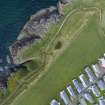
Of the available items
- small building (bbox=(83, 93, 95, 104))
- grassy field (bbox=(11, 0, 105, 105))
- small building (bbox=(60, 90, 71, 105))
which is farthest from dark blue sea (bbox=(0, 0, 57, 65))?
small building (bbox=(83, 93, 95, 104))

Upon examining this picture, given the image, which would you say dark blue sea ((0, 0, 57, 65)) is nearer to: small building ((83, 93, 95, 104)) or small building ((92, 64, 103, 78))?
small building ((92, 64, 103, 78))

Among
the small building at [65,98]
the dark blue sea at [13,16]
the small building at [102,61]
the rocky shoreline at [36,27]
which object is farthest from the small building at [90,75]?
the dark blue sea at [13,16]

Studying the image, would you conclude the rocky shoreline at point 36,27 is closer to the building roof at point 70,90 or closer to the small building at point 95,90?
the building roof at point 70,90

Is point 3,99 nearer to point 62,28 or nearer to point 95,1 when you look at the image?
point 62,28

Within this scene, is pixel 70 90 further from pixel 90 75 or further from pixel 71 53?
pixel 71 53

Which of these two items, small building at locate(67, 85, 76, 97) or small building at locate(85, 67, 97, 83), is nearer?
small building at locate(85, 67, 97, 83)

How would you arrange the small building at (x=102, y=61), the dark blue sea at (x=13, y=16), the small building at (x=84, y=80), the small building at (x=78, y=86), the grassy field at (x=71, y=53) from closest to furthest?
the small building at (x=102, y=61) → the grassy field at (x=71, y=53) → the small building at (x=84, y=80) → the small building at (x=78, y=86) → the dark blue sea at (x=13, y=16)

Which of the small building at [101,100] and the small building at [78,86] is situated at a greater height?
the small building at [78,86]
